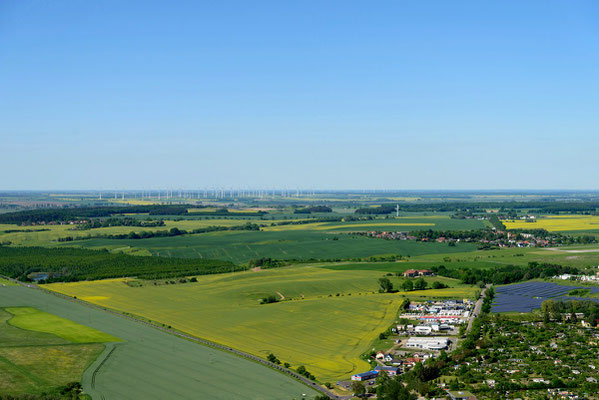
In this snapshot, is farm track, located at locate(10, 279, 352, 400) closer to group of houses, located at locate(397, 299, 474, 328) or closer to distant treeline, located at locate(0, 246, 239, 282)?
group of houses, located at locate(397, 299, 474, 328)

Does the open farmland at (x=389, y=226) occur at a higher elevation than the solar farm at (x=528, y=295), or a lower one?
higher

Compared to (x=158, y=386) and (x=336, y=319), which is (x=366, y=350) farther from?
(x=158, y=386)

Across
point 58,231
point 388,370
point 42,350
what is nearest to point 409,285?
point 388,370

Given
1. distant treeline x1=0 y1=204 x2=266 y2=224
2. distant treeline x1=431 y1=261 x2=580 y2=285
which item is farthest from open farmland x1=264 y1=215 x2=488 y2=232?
distant treeline x1=431 y1=261 x2=580 y2=285

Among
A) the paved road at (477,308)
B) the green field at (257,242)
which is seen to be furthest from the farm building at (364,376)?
the green field at (257,242)

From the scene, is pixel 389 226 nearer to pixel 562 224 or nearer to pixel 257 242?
pixel 257 242

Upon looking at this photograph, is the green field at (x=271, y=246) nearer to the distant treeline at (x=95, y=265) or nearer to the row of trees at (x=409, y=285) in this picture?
the distant treeline at (x=95, y=265)

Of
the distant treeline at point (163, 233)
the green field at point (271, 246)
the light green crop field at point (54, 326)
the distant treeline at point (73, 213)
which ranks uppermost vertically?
the distant treeline at point (73, 213)
